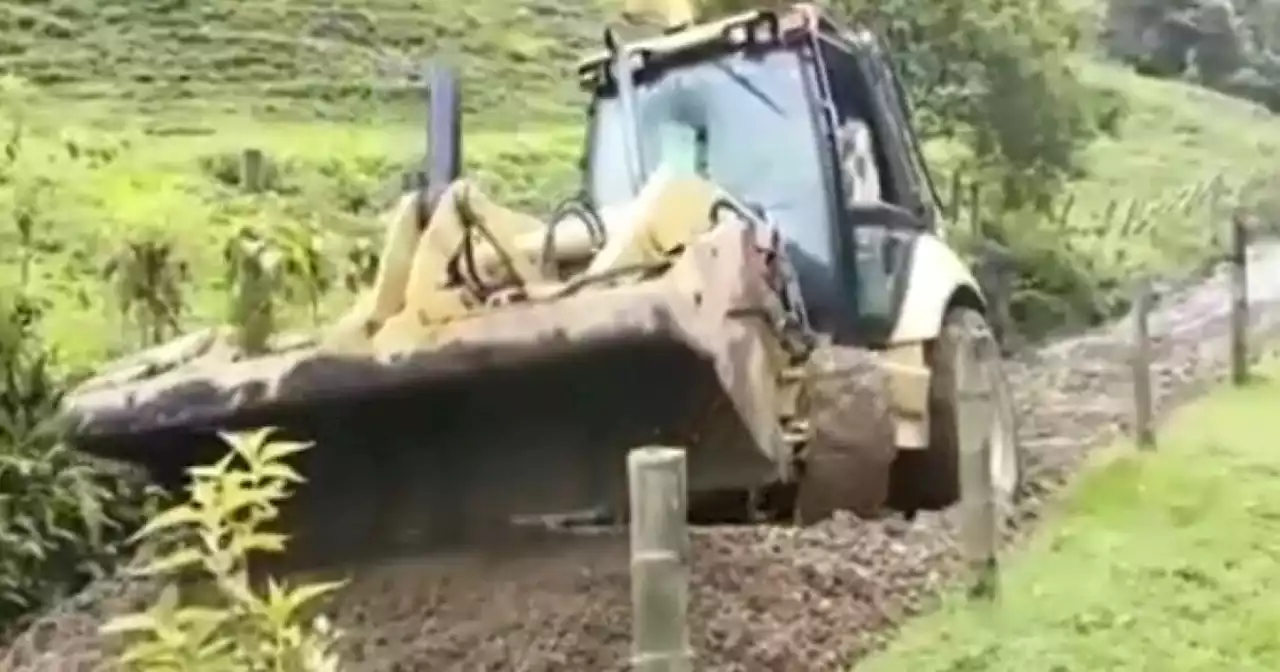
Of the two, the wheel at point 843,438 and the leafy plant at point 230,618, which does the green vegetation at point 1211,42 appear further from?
the leafy plant at point 230,618

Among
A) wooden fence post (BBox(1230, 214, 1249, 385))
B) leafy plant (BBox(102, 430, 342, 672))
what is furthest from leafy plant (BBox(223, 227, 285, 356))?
wooden fence post (BBox(1230, 214, 1249, 385))

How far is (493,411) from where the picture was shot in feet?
9.20

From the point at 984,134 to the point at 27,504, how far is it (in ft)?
12.6

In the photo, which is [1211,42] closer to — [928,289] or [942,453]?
[928,289]

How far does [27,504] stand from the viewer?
12.2 feet

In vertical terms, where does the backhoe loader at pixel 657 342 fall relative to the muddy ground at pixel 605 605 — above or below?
above

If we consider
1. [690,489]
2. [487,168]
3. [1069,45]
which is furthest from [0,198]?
[1069,45]

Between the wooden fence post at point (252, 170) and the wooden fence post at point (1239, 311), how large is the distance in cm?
246

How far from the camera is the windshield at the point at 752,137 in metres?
3.63

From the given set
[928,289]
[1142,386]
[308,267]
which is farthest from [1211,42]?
[308,267]

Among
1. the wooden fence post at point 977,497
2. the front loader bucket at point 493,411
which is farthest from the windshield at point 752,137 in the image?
the front loader bucket at point 493,411

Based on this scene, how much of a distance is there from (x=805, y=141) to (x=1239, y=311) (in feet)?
6.18

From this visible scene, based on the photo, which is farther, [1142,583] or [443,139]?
[443,139]

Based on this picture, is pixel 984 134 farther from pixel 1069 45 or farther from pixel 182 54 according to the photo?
pixel 182 54
